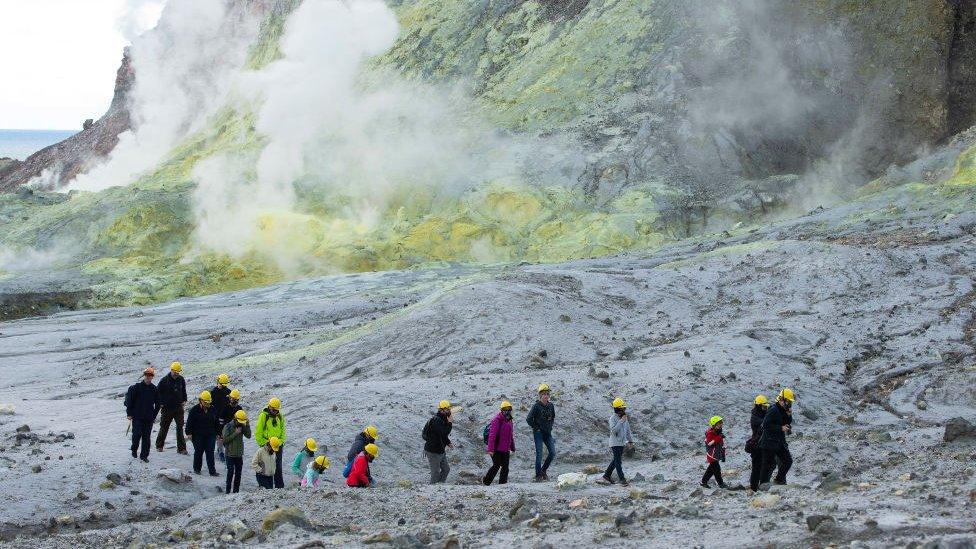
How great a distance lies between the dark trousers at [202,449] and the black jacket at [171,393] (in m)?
0.84

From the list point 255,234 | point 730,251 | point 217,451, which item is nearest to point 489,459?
point 217,451

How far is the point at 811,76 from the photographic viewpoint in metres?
40.5

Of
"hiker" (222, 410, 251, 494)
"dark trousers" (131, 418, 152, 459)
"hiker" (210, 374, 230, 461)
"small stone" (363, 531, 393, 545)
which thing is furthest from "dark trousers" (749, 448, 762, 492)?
"dark trousers" (131, 418, 152, 459)

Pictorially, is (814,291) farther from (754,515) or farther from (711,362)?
(754,515)

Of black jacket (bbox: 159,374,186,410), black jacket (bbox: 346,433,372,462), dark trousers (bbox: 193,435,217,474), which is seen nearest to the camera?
black jacket (bbox: 346,433,372,462)

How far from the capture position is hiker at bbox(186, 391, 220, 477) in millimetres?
14055

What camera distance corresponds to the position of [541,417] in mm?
13992

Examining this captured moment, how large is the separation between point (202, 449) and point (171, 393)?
3.33 feet

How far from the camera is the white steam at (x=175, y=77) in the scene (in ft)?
216

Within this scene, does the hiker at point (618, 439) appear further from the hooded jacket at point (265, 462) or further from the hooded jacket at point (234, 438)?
the hooded jacket at point (234, 438)

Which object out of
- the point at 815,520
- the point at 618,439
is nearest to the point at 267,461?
the point at 618,439

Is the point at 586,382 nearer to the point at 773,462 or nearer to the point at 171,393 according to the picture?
the point at 773,462

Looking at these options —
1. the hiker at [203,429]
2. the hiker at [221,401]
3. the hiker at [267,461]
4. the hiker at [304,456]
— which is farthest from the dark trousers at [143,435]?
the hiker at [267,461]

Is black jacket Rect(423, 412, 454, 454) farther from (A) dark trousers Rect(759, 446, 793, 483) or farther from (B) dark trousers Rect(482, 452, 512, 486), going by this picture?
(A) dark trousers Rect(759, 446, 793, 483)
